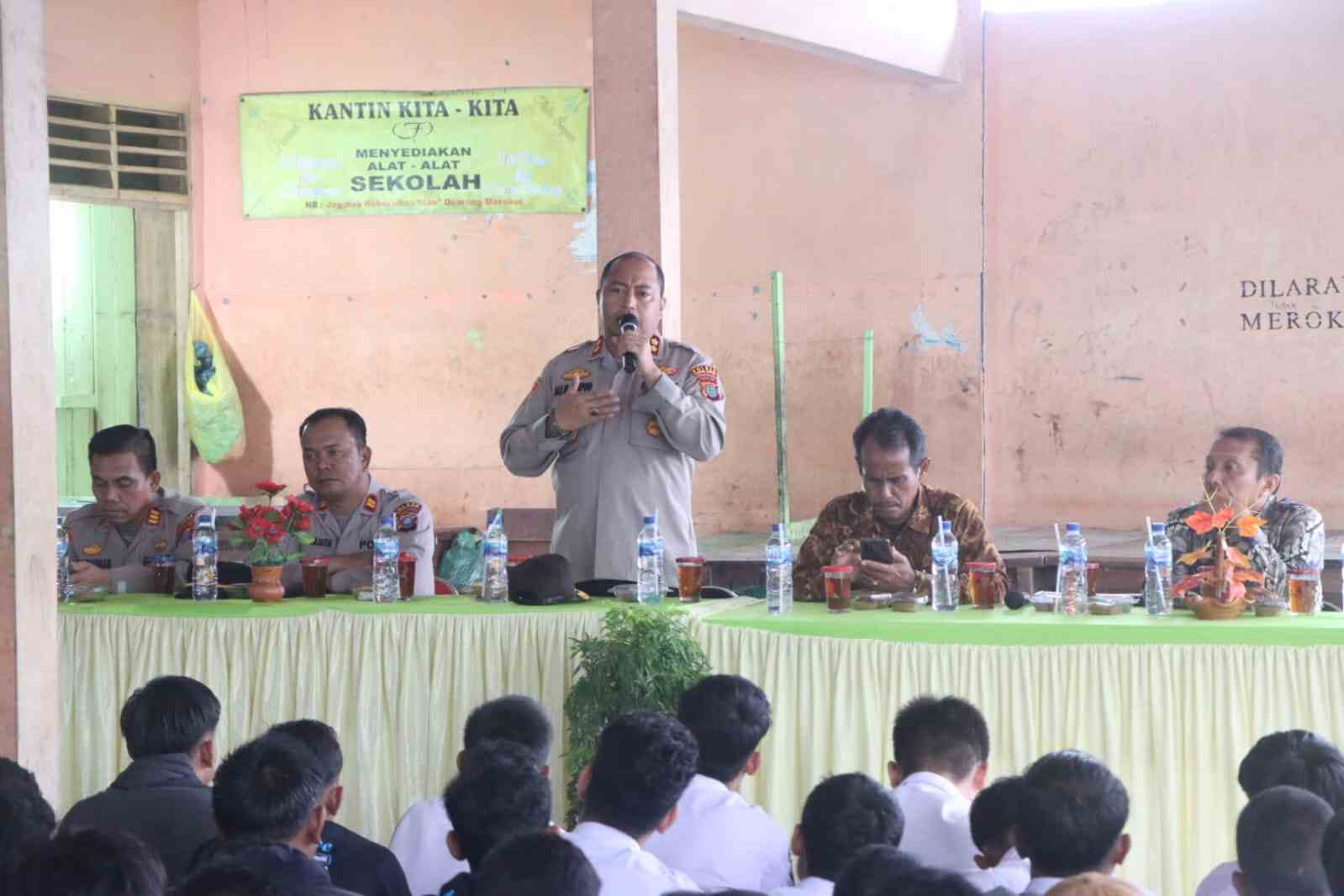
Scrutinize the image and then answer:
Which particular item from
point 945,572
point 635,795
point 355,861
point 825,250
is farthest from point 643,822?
point 825,250

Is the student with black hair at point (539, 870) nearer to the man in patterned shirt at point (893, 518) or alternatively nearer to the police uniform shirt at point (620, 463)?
the man in patterned shirt at point (893, 518)

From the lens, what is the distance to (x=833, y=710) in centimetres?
427

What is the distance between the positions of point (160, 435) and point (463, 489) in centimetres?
175

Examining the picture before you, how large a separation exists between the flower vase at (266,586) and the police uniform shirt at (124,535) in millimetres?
792

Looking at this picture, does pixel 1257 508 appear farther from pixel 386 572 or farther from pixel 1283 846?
pixel 386 572

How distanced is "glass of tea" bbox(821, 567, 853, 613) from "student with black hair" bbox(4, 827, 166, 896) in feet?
8.34

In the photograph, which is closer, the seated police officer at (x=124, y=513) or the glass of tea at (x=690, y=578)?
the glass of tea at (x=690, y=578)

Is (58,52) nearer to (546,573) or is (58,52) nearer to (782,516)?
(782,516)

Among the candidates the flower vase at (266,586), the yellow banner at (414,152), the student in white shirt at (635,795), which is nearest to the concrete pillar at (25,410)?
the flower vase at (266,586)

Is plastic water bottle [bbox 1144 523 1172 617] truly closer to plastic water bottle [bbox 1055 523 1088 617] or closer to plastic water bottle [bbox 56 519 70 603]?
plastic water bottle [bbox 1055 523 1088 617]

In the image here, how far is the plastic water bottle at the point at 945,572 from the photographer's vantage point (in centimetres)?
451

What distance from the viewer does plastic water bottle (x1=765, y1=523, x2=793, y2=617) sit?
453 cm

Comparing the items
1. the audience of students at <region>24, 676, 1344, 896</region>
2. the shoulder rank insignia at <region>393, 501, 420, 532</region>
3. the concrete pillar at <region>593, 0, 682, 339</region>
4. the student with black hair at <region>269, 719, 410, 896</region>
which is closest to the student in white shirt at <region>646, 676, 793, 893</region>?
the audience of students at <region>24, 676, 1344, 896</region>

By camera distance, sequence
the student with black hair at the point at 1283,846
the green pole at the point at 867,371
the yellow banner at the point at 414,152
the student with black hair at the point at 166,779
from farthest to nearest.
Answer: the yellow banner at the point at 414,152
the green pole at the point at 867,371
the student with black hair at the point at 166,779
the student with black hair at the point at 1283,846
